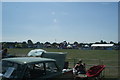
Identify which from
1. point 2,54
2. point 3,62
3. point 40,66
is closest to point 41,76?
point 40,66

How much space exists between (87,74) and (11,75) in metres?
5.03

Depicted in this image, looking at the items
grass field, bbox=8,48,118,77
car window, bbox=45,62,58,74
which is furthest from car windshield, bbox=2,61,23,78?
grass field, bbox=8,48,118,77

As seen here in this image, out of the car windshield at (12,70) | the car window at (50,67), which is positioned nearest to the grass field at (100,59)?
the car window at (50,67)

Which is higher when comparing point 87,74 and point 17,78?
point 17,78

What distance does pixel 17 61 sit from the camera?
16.7 ft

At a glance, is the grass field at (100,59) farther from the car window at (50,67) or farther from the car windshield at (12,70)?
the car windshield at (12,70)

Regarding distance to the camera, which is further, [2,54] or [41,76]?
[2,54]

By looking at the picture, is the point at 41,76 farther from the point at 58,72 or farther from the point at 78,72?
the point at 78,72

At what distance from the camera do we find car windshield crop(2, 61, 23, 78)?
4.85 m

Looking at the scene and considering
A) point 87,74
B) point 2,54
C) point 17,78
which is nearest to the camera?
point 17,78

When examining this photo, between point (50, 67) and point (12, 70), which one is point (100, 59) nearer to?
point (50, 67)

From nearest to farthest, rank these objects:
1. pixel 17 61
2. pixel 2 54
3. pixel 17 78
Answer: pixel 17 78, pixel 17 61, pixel 2 54

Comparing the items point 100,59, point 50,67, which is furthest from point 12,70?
point 100,59

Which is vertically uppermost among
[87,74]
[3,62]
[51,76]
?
[3,62]
